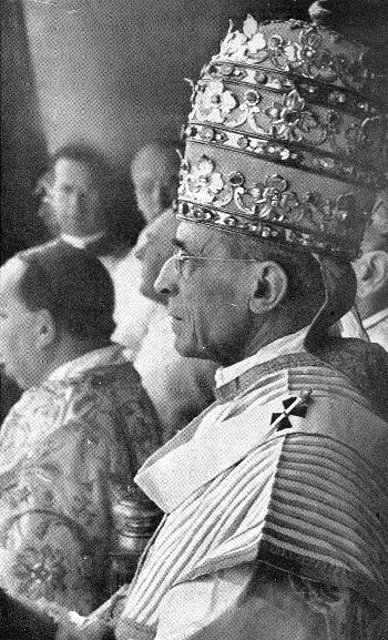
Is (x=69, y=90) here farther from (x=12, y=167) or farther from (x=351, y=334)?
(x=351, y=334)

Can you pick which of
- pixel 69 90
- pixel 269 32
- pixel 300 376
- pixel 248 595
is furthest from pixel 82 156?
pixel 248 595

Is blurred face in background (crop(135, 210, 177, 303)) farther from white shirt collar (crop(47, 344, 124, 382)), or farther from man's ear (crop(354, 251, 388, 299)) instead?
man's ear (crop(354, 251, 388, 299))

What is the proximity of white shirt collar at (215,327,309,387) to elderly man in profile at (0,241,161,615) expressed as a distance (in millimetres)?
629

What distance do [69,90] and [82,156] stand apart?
10.3 inches

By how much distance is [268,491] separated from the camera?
12.1 feet

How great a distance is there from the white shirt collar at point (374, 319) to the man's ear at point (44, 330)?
1346mm

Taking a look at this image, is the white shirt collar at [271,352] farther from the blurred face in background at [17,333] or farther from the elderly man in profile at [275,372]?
the blurred face in background at [17,333]

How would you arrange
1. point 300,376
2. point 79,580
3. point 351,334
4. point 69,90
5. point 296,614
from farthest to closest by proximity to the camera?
point 69,90 → point 79,580 → point 351,334 → point 300,376 → point 296,614

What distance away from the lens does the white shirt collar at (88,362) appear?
189 inches

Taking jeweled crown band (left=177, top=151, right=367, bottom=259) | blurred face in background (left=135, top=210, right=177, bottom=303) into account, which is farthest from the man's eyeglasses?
blurred face in background (left=135, top=210, right=177, bottom=303)

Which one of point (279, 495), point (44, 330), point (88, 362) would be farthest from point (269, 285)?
point (44, 330)

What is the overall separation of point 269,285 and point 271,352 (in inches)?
8.5

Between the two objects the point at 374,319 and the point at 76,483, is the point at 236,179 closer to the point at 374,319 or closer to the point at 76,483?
the point at 374,319

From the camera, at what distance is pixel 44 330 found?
4918 millimetres
